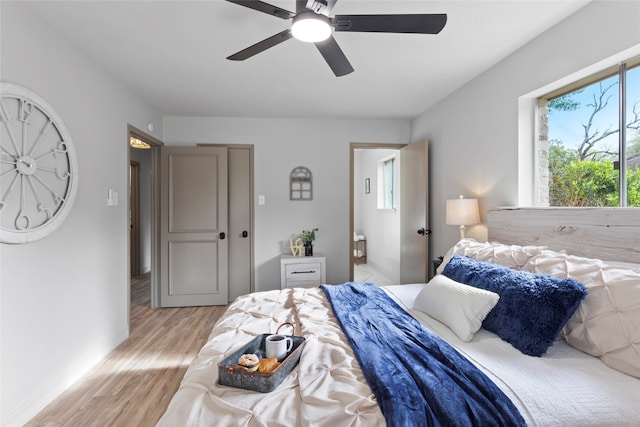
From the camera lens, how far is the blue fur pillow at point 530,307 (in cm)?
135

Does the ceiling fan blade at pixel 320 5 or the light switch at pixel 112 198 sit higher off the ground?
the ceiling fan blade at pixel 320 5

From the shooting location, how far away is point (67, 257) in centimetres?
224

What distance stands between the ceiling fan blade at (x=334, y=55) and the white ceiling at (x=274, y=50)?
12.0 inches

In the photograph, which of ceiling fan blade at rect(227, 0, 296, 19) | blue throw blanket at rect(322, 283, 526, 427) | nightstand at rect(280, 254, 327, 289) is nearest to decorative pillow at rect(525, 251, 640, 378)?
blue throw blanket at rect(322, 283, 526, 427)

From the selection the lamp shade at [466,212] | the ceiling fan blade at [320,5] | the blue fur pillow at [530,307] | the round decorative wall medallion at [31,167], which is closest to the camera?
the blue fur pillow at [530,307]

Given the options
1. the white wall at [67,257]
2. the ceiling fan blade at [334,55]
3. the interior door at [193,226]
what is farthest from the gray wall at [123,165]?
the ceiling fan blade at [334,55]

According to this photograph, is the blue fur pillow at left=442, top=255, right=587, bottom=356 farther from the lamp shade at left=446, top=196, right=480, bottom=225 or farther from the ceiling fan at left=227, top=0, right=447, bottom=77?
the ceiling fan at left=227, top=0, right=447, bottom=77

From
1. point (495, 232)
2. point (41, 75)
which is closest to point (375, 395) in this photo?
point (495, 232)

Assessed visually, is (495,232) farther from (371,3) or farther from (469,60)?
(371,3)

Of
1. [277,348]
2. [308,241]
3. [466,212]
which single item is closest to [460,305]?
[277,348]

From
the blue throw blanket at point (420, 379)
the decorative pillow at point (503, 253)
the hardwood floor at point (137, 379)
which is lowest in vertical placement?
the hardwood floor at point (137, 379)

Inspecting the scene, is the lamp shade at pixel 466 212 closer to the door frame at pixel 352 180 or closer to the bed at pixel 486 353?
the bed at pixel 486 353

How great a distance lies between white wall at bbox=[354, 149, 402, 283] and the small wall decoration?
4.77 feet

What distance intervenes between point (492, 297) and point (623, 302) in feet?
1.58
